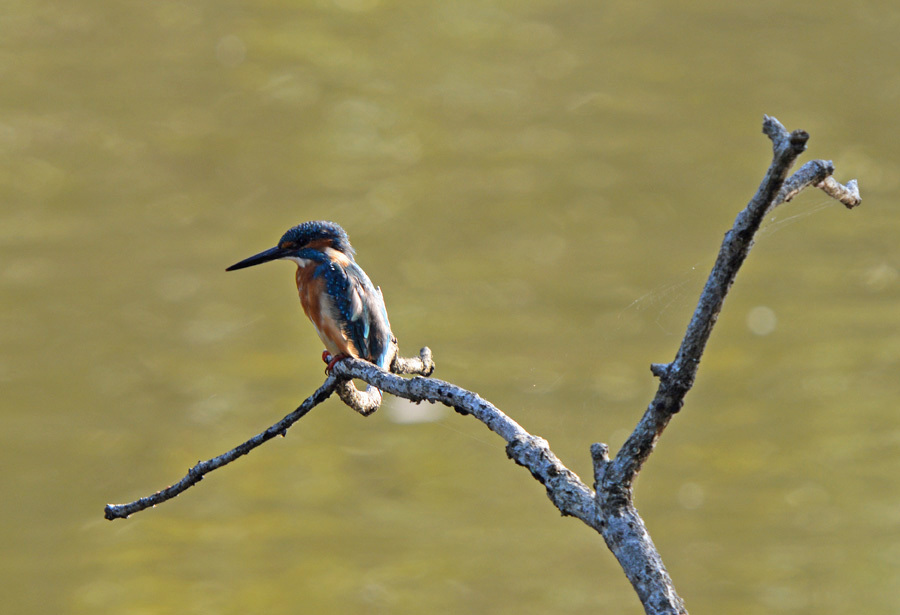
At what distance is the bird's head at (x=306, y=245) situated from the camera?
6.12 ft

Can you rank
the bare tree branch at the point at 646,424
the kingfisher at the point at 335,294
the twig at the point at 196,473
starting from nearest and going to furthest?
the bare tree branch at the point at 646,424, the twig at the point at 196,473, the kingfisher at the point at 335,294

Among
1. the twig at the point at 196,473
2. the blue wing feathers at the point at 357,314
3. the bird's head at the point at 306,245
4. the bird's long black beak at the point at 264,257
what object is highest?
the bird's head at the point at 306,245

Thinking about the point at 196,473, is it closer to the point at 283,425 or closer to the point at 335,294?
the point at 283,425

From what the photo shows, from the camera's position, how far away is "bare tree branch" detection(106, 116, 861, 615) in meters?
0.95

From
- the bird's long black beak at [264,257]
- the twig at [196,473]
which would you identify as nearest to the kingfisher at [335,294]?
the bird's long black beak at [264,257]

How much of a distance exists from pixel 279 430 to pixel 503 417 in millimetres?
386

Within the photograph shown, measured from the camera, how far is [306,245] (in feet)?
6.18

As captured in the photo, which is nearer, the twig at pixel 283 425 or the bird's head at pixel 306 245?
the twig at pixel 283 425

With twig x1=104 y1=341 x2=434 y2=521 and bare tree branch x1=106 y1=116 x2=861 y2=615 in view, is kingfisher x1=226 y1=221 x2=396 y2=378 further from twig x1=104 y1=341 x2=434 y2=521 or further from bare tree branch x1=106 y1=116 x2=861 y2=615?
bare tree branch x1=106 y1=116 x2=861 y2=615

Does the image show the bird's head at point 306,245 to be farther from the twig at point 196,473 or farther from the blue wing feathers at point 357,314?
the twig at point 196,473

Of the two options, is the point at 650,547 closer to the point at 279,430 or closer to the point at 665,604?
the point at 665,604

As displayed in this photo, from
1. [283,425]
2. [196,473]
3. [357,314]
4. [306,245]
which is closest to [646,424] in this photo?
[283,425]

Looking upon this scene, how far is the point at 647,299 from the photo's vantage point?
11.8 ft

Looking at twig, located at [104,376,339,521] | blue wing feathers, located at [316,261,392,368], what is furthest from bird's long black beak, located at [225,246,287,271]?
twig, located at [104,376,339,521]
